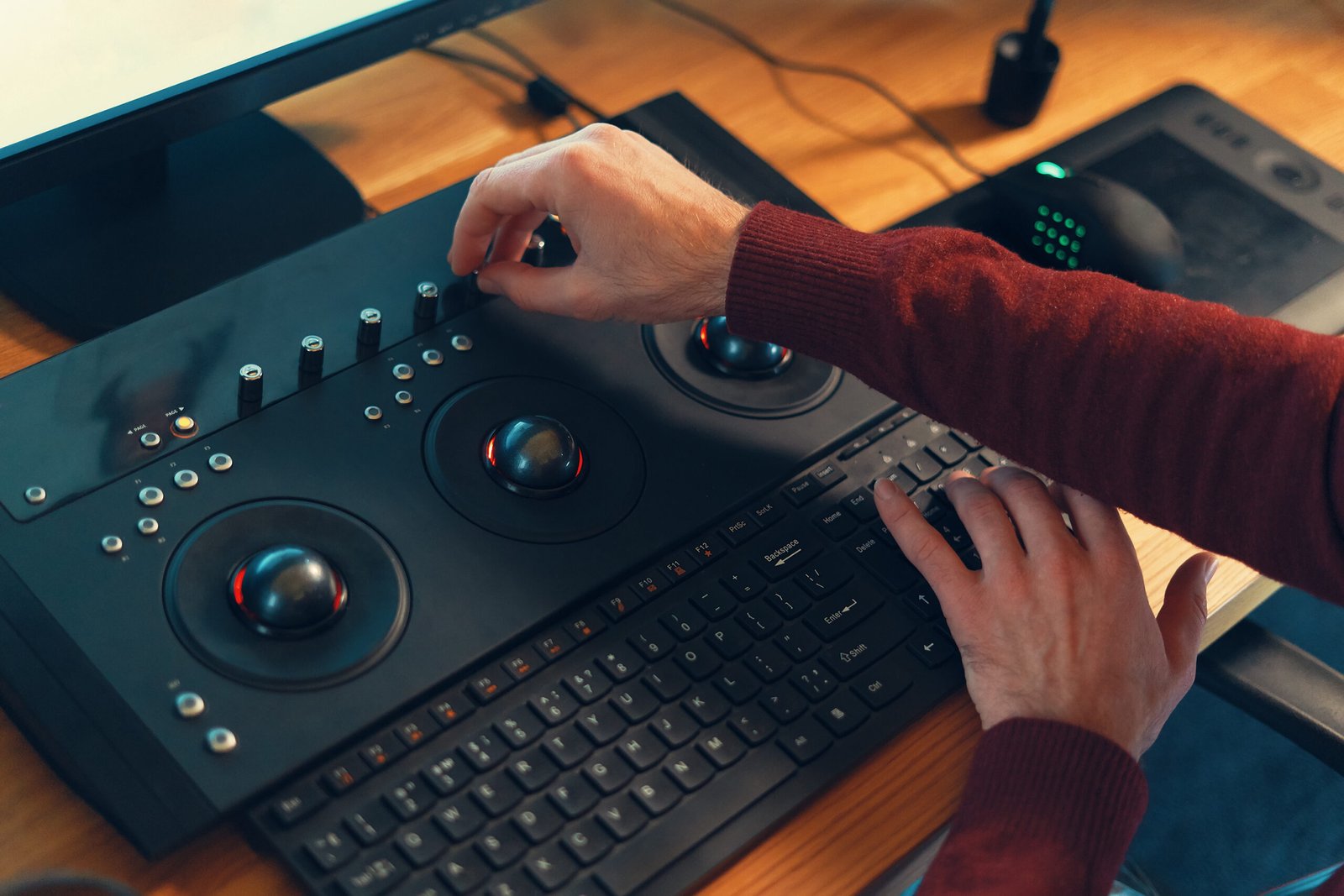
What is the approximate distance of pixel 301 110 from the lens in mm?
842

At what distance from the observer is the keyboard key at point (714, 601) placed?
59 cm

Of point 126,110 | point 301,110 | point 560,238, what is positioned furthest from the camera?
point 301,110

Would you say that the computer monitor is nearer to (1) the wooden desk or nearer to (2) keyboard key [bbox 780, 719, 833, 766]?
(1) the wooden desk

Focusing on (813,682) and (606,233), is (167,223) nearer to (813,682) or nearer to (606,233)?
(606,233)

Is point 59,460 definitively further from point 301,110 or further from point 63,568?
point 301,110

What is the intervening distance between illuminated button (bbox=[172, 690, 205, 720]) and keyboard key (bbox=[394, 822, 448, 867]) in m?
0.08

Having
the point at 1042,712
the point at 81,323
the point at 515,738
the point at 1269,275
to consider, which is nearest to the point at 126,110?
the point at 81,323

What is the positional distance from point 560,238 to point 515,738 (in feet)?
1.05

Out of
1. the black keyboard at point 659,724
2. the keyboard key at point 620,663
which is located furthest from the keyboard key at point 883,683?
the keyboard key at point 620,663

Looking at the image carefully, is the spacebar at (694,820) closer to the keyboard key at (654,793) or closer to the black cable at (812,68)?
the keyboard key at (654,793)

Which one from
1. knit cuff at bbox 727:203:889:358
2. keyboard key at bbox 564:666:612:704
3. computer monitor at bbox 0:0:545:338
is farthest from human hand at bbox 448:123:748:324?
keyboard key at bbox 564:666:612:704

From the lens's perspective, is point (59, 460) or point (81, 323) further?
point (81, 323)

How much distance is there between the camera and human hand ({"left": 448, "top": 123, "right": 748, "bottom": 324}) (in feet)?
2.20

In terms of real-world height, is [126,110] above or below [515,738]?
above
